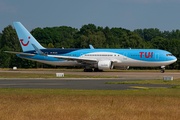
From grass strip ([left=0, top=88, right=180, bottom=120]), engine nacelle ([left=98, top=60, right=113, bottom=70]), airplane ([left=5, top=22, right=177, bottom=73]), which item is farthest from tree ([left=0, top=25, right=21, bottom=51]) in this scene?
grass strip ([left=0, top=88, right=180, bottom=120])

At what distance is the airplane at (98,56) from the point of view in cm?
4884

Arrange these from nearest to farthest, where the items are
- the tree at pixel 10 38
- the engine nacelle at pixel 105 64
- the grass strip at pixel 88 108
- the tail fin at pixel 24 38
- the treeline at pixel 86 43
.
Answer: the grass strip at pixel 88 108 → the engine nacelle at pixel 105 64 → the tail fin at pixel 24 38 → the treeline at pixel 86 43 → the tree at pixel 10 38

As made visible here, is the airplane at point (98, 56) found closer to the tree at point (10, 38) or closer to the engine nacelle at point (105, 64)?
the engine nacelle at point (105, 64)

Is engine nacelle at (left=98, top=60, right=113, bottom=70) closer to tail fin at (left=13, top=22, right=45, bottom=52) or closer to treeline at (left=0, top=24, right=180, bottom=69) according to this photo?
tail fin at (left=13, top=22, right=45, bottom=52)

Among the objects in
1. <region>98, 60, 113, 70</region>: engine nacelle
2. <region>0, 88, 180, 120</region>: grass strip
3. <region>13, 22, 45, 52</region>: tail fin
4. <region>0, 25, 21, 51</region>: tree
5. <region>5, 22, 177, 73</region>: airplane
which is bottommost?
<region>0, 88, 180, 120</region>: grass strip

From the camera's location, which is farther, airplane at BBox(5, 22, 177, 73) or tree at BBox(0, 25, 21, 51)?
tree at BBox(0, 25, 21, 51)

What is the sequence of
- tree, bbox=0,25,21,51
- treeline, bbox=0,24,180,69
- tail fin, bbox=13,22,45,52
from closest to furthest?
1. tail fin, bbox=13,22,45,52
2. treeline, bbox=0,24,180,69
3. tree, bbox=0,25,21,51

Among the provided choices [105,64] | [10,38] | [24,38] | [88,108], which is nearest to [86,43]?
[10,38]

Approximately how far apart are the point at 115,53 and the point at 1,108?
3970 cm

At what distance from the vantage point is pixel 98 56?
51.2 meters

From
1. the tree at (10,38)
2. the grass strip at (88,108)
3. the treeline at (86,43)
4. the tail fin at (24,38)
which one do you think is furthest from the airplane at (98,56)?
the tree at (10,38)

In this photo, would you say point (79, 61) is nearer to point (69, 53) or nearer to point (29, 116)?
point (69, 53)

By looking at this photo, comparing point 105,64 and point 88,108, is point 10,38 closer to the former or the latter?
point 105,64

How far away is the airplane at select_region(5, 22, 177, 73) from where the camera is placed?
48844 mm
